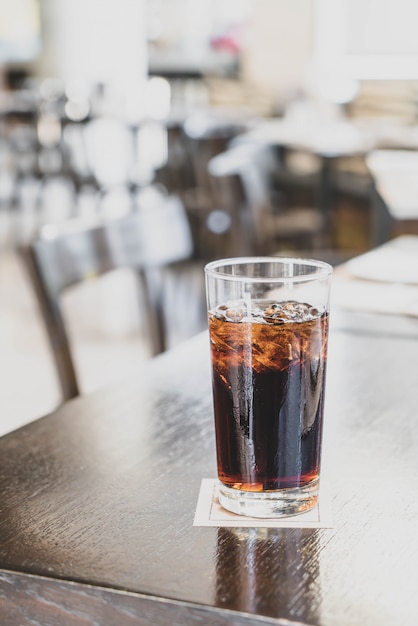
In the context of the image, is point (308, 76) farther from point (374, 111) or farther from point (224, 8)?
point (224, 8)

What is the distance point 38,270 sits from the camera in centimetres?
133

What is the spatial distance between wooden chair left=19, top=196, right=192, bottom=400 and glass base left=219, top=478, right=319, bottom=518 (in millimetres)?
729

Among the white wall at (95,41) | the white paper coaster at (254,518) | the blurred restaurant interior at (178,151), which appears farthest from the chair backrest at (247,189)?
the white wall at (95,41)

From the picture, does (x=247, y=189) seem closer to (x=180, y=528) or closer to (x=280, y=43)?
(x=180, y=528)

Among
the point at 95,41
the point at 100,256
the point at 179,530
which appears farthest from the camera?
the point at 95,41

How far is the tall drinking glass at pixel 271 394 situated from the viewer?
0.67 meters

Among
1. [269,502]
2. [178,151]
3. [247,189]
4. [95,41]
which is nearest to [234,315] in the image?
[269,502]

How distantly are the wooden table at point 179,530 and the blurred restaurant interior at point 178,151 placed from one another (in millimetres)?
521

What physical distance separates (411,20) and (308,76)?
113 cm

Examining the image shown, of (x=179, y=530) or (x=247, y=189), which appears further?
(x=247, y=189)

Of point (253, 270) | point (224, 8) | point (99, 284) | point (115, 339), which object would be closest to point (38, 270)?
point (253, 270)

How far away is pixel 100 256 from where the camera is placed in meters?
1.49

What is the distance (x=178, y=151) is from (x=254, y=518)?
517 centimetres

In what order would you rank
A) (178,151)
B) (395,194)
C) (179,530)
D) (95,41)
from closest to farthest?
(179,530)
(395,194)
(178,151)
(95,41)
